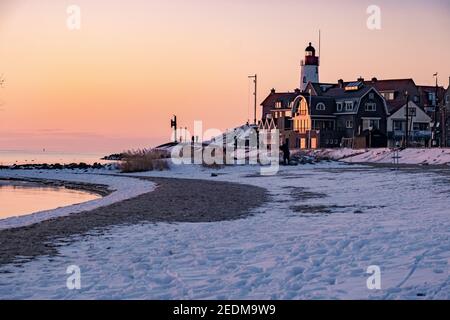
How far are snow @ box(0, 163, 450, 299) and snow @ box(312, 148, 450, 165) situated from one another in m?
34.7

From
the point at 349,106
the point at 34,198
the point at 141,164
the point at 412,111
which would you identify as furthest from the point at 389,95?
the point at 34,198

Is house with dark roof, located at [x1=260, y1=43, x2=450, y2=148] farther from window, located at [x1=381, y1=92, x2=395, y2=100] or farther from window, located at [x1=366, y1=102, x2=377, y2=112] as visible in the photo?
window, located at [x1=381, y1=92, x2=395, y2=100]

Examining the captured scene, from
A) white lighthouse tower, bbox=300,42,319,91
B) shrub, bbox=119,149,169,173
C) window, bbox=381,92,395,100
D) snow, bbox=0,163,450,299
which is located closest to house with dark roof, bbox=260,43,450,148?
white lighthouse tower, bbox=300,42,319,91

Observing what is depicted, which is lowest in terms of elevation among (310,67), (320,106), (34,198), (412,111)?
(34,198)

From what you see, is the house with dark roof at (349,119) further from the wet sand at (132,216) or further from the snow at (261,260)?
the snow at (261,260)

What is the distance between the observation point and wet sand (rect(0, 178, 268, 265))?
1141cm

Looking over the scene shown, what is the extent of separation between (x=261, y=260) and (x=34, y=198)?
2017 centimetres

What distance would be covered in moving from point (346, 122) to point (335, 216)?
257ft

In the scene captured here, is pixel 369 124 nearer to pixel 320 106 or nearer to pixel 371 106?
pixel 371 106

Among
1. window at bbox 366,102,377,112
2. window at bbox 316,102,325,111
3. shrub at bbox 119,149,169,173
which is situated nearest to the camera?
shrub at bbox 119,149,169,173

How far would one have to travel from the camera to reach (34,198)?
2750 cm

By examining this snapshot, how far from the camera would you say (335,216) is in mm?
15055

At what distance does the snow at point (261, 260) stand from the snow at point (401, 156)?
1368 inches
